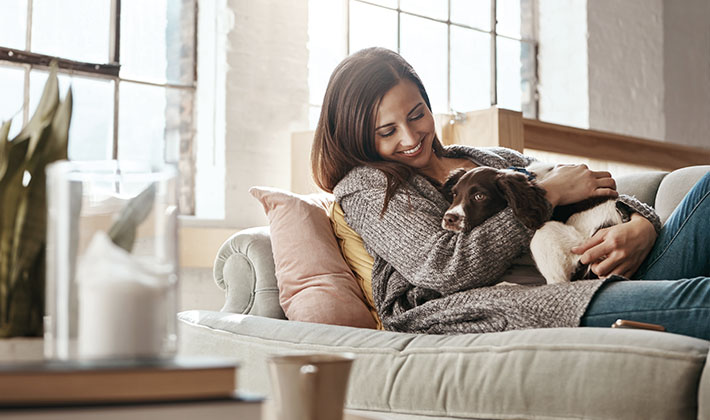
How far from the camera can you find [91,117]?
3.13m

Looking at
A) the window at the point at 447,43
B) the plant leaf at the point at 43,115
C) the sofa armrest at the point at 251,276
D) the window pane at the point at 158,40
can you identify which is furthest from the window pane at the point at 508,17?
the plant leaf at the point at 43,115

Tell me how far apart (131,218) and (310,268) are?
1.20m

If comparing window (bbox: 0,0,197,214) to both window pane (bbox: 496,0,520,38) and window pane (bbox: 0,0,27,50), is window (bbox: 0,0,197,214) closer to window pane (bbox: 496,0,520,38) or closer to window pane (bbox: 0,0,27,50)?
window pane (bbox: 0,0,27,50)

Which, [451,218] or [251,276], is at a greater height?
[451,218]

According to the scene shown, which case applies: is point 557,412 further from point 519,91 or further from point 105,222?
point 519,91

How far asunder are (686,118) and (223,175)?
344cm

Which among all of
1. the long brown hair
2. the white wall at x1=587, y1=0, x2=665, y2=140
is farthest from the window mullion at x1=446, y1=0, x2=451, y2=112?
the long brown hair

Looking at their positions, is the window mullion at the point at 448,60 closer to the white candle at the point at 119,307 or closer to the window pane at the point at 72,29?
the window pane at the point at 72,29

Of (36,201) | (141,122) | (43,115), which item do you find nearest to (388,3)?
(141,122)

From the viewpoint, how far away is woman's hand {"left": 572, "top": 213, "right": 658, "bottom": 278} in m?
1.57

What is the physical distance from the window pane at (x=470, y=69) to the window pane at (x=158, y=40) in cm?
165

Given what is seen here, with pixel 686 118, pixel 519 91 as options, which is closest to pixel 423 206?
pixel 519 91

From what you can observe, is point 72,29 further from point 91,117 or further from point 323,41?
point 323,41

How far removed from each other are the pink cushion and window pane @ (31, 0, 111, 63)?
1.54 metres
